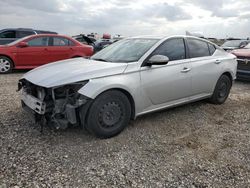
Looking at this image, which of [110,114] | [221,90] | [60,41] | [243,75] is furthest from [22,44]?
[243,75]

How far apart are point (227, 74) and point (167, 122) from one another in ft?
6.83

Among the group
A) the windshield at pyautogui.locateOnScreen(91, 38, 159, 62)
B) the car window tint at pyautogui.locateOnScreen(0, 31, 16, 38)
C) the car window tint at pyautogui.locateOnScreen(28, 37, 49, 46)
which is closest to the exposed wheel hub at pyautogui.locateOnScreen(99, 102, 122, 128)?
the windshield at pyautogui.locateOnScreen(91, 38, 159, 62)

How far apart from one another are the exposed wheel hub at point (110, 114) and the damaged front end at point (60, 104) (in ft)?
1.01

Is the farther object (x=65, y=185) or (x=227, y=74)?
(x=227, y=74)

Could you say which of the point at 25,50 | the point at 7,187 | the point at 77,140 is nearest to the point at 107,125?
the point at 77,140

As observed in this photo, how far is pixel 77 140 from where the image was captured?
371 cm

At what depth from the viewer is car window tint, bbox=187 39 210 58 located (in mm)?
4926

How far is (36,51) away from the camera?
954 centimetres

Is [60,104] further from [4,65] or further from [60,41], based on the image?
[60,41]

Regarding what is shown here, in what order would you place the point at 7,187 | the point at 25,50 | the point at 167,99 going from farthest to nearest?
the point at 25,50 → the point at 167,99 → the point at 7,187

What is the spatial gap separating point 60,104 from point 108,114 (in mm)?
684

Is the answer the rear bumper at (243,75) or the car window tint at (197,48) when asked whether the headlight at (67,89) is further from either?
the rear bumper at (243,75)

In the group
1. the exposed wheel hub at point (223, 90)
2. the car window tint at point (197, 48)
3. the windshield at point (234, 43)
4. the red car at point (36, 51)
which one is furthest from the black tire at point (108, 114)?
the windshield at point (234, 43)

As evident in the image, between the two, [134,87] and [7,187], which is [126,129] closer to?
[134,87]
